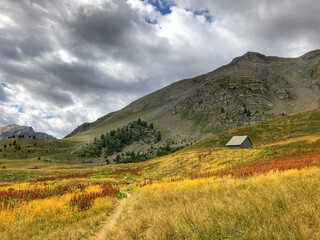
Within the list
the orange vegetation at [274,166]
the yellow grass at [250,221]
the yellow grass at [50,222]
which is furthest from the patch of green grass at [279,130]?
the yellow grass at [50,222]

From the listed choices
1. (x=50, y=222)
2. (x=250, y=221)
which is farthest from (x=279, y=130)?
A: (x=50, y=222)

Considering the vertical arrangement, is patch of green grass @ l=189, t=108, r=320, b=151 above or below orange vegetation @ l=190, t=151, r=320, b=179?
below

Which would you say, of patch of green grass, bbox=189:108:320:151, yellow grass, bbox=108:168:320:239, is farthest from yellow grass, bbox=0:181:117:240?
patch of green grass, bbox=189:108:320:151

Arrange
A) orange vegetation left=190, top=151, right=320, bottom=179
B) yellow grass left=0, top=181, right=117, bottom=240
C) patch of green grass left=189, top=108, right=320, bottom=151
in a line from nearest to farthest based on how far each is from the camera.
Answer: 1. yellow grass left=0, top=181, right=117, bottom=240
2. orange vegetation left=190, top=151, right=320, bottom=179
3. patch of green grass left=189, top=108, right=320, bottom=151

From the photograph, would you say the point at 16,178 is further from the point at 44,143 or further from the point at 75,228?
the point at 44,143

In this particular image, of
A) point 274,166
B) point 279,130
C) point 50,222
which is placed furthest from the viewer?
point 279,130

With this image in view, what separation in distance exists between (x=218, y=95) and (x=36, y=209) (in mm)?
203205

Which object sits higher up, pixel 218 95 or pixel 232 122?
pixel 218 95

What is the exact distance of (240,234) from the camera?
4176mm

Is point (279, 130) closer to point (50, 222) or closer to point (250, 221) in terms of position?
point (250, 221)

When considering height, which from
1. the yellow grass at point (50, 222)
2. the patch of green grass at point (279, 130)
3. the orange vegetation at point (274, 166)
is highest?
the yellow grass at point (50, 222)

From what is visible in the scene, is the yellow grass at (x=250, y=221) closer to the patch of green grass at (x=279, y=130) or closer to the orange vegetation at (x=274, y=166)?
the orange vegetation at (x=274, y=166)

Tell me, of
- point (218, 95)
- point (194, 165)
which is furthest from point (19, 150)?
point (218, 95)

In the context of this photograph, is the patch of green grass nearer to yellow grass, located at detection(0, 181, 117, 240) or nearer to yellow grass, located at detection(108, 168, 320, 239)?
yellow grass, located at detection(108, 168, 320, 239)
